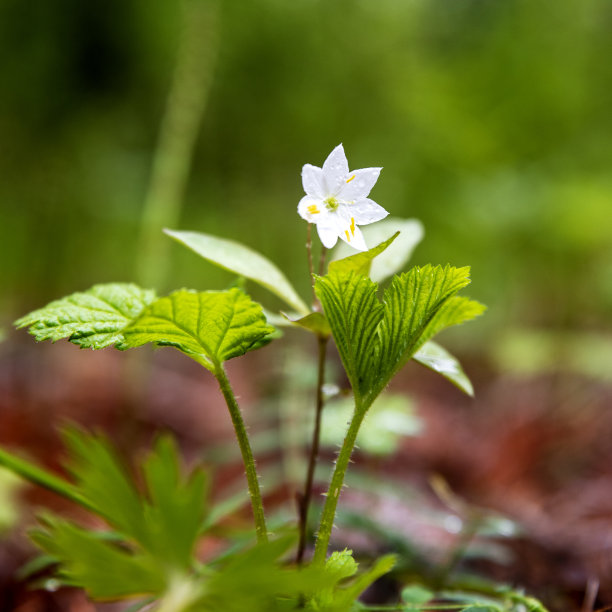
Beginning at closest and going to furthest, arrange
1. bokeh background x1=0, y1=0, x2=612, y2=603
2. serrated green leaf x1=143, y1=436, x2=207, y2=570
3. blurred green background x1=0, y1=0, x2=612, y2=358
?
serrated green leaf x1=143, y1=436, x2=207, y2=570, bokeh background x1=0, y1=0, x2=612, y2=603, blurred green background x1=0, y1=0, x2=612, y2=358

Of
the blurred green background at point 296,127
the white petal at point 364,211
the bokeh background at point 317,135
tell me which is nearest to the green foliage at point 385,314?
the white petal at point 364,211

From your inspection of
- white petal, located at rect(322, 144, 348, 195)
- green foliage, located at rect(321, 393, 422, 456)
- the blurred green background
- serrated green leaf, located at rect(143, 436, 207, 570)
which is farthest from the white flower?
the blurred green background

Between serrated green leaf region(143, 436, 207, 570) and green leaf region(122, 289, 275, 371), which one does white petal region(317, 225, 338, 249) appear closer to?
green leaf region(122, 289, 275, 371)

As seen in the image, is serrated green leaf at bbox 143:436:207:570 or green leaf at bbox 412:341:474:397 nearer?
serrated green leaf at bbox 143:436:207:570

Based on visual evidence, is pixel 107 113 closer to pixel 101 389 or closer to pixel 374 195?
pixel 374 195

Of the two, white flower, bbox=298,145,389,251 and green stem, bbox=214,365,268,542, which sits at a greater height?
white flower, bbox=298,145,389,251

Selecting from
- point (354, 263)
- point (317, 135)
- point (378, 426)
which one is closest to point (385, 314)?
point (354, 263)

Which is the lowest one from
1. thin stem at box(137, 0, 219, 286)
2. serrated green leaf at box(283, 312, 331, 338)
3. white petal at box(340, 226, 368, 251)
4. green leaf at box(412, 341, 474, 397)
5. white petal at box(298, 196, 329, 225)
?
green leaf at box(412, 341, 474, 397)
